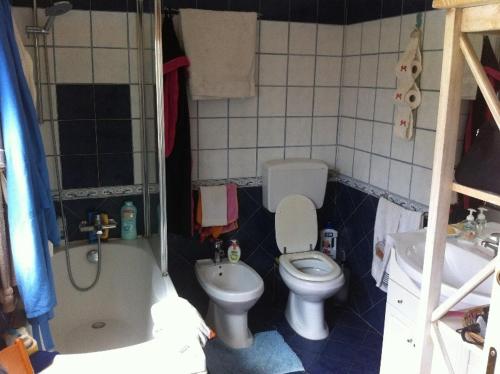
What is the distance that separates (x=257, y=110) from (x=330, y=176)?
2.25 feet

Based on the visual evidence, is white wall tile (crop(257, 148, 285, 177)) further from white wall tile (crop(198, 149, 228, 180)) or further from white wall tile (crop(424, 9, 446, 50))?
white wall tile (crop(424, 9, 446, 50))

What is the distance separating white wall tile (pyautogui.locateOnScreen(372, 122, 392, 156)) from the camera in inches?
108

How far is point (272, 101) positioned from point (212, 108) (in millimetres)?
392

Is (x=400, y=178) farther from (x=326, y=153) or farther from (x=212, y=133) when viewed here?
(x=212, y=133)

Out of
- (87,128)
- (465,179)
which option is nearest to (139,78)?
(87,128)

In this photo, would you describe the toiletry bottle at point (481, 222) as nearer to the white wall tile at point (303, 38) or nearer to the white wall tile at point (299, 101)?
the white wall tile at point (299, 101)

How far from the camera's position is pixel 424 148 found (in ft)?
8.14

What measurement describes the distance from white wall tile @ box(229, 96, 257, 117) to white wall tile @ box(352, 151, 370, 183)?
0.70 meters

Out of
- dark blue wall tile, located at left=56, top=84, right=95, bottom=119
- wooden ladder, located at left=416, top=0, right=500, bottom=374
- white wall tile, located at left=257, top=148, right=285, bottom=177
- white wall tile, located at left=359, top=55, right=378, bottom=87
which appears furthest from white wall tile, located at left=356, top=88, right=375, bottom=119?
wooden ladder, located at left=416, top=0, right=500, bottom=374

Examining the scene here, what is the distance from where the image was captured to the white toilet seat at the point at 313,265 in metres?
2.75

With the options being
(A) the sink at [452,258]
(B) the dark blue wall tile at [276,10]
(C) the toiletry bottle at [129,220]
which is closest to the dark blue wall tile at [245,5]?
(B) the dark blue wall tile at [276,10]

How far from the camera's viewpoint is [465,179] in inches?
41.9

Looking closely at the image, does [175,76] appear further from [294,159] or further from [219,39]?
[294,159]

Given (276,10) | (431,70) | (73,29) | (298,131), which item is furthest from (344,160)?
(73,29)
